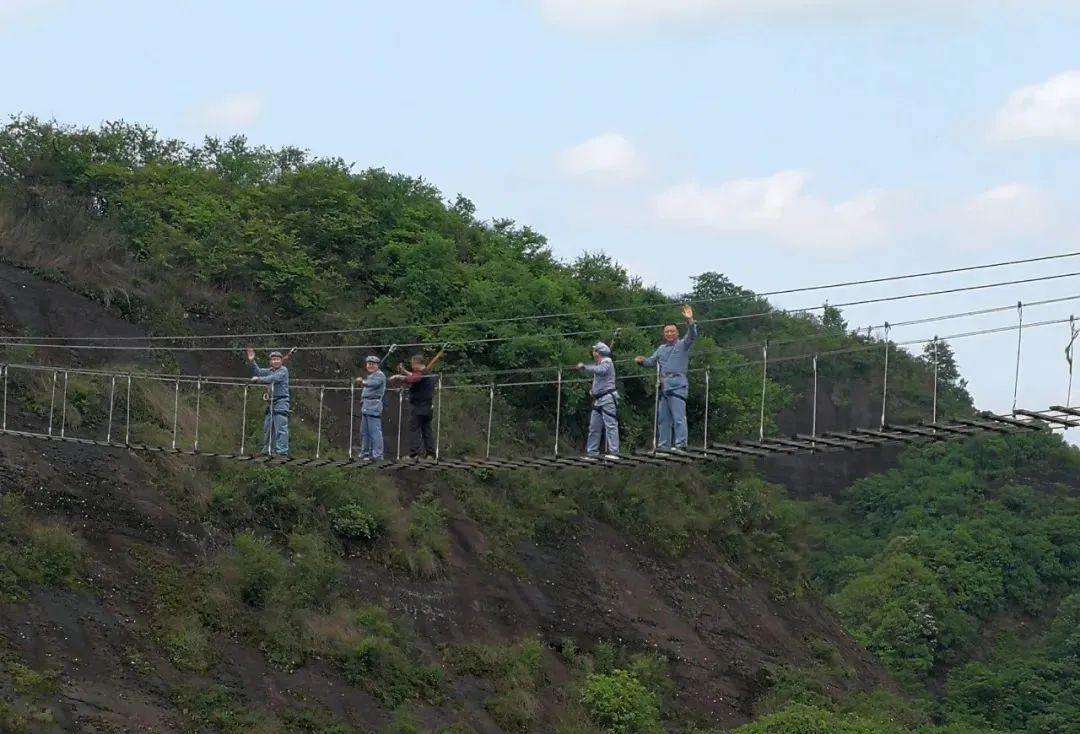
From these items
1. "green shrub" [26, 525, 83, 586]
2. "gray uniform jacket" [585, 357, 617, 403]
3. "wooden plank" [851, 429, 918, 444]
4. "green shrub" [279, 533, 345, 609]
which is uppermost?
"gray uniform jacket" [585, 357, 617, 403]

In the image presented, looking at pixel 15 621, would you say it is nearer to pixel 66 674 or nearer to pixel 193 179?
pixel 66 674

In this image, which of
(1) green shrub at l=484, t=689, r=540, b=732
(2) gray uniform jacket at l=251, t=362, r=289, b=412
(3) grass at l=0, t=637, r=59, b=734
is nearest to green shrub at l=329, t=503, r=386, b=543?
(1) green shrub at l=484, t=689, r=540, b=732

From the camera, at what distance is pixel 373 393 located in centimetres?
2170

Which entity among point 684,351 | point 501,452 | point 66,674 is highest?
point 684,351

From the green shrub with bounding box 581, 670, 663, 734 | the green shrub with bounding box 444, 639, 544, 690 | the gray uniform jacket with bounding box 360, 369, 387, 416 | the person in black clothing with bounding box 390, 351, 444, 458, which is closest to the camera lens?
the person in black clothing with bounding box 390, 351, 444, 458

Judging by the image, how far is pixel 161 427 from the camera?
97.2ft

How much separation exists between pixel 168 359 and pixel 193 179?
6949 mm

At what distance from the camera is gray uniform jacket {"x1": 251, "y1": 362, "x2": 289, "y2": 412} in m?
22.0

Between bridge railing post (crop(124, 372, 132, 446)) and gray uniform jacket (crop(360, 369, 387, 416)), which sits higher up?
gray uniform jacket (crop(360, 369, 387, 416))

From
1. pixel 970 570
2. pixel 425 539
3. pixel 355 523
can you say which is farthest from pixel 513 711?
pixel 970 570

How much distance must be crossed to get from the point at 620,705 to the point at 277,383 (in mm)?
10351

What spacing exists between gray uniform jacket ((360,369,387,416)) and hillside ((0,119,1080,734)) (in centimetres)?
541

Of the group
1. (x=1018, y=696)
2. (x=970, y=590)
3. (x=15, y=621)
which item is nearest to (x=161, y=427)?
(x=15, y=621)

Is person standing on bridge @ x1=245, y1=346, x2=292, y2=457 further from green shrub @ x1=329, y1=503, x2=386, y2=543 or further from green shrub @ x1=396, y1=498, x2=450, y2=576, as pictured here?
green shrub @ x1=396, y1=498, x2=450, y2=576
